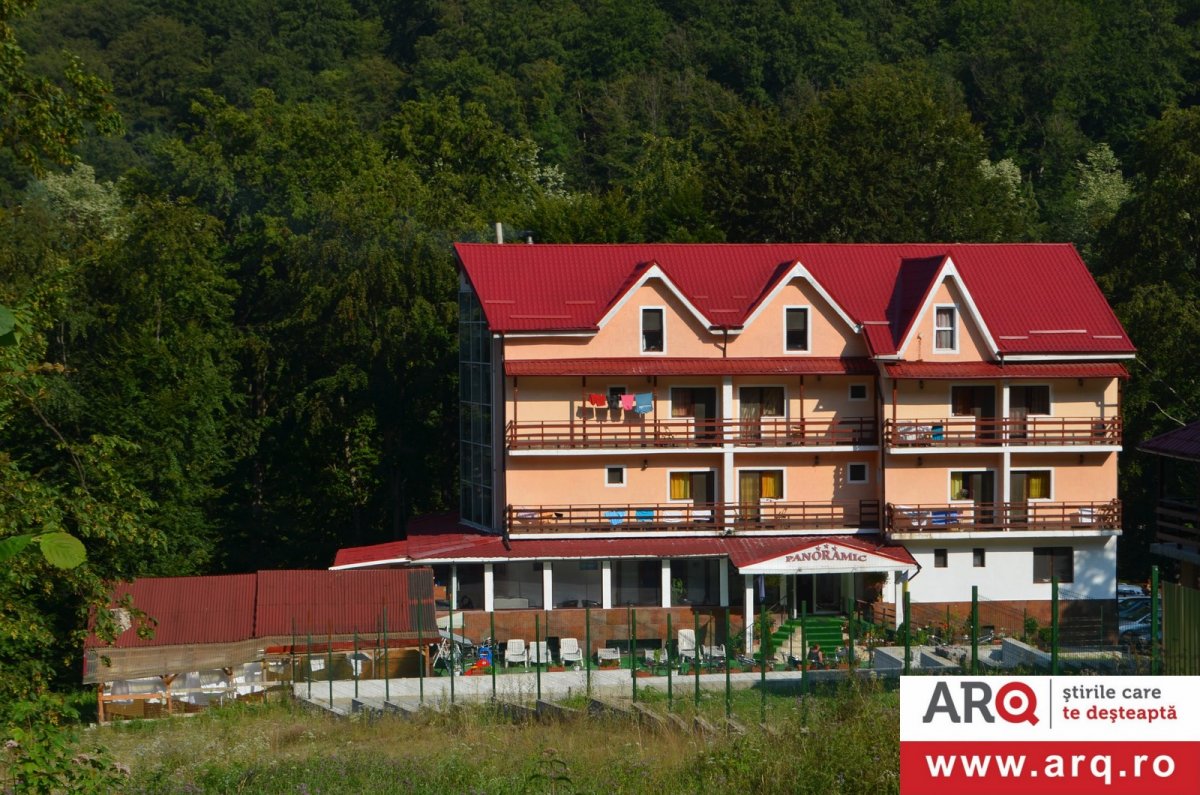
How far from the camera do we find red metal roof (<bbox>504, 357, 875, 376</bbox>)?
150 ft

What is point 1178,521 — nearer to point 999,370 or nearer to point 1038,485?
point 1038,485

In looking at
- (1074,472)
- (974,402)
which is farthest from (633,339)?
(1074,472)

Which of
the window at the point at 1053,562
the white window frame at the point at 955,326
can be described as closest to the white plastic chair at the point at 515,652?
the white window frame at the point at 955,326

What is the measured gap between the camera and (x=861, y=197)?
2562 inches

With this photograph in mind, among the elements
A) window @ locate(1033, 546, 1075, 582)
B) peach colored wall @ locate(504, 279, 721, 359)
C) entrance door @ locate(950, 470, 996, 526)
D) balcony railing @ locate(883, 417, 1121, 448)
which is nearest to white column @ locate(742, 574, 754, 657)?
balcony railing @ locate(883, 417, 1121, 448)

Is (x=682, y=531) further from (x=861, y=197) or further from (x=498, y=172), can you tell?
(x=498, y=172)

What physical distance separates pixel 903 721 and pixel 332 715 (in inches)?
641

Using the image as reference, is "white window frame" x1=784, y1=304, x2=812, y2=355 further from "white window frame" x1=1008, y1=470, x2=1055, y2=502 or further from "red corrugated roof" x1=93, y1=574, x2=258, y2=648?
"red corrugated roof" x1=93, y1=574, x2=258, y2=648

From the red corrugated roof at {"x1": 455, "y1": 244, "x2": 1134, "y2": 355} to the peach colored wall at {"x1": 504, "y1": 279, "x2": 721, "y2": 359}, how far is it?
1.42ft

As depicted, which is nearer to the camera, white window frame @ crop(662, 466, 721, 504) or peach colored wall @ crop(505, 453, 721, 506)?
peach colored wall @ crop(505, 453, 721, 506)

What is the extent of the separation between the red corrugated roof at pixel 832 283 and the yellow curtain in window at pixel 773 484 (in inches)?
175

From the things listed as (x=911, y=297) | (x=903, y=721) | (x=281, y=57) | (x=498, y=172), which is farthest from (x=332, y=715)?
(x=281, y=57)

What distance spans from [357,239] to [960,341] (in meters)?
23.4

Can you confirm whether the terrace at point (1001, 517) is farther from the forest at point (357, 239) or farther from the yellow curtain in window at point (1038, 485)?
the forest at point (357, 239)
